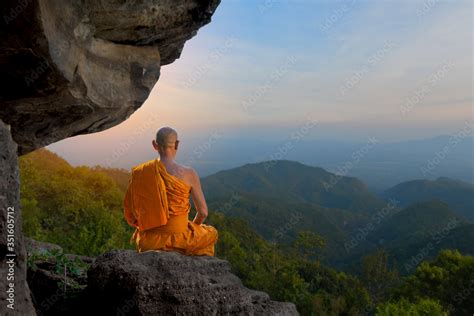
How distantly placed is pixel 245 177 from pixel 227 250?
159763 millimetres

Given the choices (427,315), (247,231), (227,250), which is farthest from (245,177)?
(427,315)

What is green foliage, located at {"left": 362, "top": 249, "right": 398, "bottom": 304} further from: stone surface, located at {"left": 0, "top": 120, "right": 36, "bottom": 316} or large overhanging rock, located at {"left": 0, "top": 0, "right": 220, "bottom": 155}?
stone surface, located at {"left": 0, "top": 120, "right": 36, "bottom": 316}

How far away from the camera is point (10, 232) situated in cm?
429

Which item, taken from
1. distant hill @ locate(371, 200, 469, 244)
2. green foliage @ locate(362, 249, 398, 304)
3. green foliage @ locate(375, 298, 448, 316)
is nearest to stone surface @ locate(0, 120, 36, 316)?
green foliage @ locate(375, 298, 448, 316)

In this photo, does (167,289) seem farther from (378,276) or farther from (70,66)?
(378,276)

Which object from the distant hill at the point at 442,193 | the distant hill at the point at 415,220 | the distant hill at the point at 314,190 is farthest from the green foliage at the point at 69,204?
the distant hill at the point at 442,193

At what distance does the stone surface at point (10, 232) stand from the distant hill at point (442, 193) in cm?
15015

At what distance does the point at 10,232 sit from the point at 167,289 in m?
1.95

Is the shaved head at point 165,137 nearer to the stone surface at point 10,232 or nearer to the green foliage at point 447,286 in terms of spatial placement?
the stone surface at point 10,232

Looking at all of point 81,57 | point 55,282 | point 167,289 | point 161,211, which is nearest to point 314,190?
point 161,211

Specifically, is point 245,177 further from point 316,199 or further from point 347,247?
point 347,247

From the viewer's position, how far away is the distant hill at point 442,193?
484 ft

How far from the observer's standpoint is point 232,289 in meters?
5.60

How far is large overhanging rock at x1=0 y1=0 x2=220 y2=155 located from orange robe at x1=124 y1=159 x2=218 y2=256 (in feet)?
4.72
